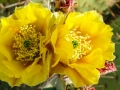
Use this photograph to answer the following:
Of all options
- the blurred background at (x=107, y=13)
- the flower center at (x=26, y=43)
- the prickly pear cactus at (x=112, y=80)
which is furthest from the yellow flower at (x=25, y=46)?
the prickly pear cactus at (x=112, y=80)

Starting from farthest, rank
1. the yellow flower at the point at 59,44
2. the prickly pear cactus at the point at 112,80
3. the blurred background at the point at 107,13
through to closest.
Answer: the prickly pear cactus at the point at 112,80 < the blurred background at the point at 107,13 < the yellow flower at the point at 59,44

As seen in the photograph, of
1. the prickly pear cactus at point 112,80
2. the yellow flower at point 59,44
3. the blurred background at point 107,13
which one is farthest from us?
the prickly pear cactus at point 112,80

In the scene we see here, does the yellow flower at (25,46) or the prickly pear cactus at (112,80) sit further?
the prickly pear cactus at (112,80)

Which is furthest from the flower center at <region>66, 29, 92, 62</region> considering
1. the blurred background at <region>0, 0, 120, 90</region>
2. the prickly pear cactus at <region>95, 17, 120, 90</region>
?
the prickly pear cactus at <region>95, 17, 120, 90</region>

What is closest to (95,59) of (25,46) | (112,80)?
(25,46)

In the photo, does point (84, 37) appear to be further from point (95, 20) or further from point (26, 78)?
point (26, 78)

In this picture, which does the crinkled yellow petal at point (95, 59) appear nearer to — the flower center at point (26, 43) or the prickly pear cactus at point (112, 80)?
the flower center at point (26, 43)

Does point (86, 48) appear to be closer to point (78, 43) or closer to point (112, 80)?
point (78, 43)

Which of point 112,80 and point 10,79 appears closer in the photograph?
point 10,79
